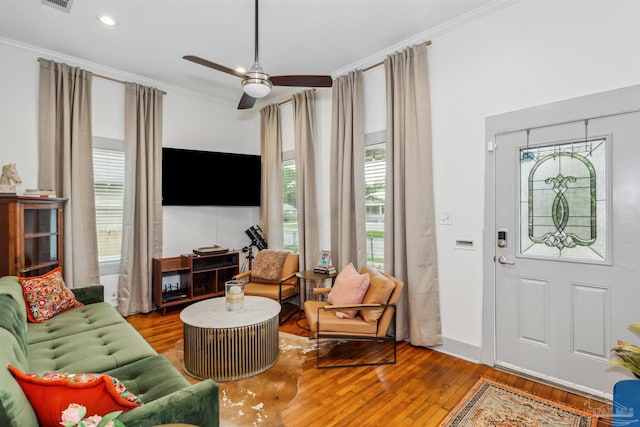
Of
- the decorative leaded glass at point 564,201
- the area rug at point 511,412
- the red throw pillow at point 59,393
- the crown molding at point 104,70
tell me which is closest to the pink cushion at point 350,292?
the area rug at point 511,412

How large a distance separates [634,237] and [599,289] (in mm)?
441

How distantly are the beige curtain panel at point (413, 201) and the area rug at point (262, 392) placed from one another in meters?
1.17

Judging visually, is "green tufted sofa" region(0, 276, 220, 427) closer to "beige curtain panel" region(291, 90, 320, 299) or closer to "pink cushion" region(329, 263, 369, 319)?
"pink cushion" region(329, 263, 369, 319)

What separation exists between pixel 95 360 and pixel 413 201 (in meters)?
2.90

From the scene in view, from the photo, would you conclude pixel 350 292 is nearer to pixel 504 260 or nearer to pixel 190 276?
pixel 504 260

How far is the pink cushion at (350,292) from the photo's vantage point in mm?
2910

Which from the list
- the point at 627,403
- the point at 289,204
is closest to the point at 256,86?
the point at 289,204

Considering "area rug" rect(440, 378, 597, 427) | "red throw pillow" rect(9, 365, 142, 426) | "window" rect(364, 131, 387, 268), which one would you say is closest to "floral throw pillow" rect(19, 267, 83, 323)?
"red throw pillow" rect(9, 365, 142, 426)

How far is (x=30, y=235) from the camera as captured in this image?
3004 millimetres

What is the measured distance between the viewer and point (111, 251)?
409cm

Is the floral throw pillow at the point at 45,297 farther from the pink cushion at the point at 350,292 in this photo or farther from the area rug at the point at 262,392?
the pink cushion at the point at 350,292

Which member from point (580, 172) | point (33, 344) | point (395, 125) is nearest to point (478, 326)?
point (580, 172)

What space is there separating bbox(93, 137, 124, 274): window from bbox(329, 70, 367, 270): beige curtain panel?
114 inches

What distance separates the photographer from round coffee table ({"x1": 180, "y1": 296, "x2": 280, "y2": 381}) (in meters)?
2.49
